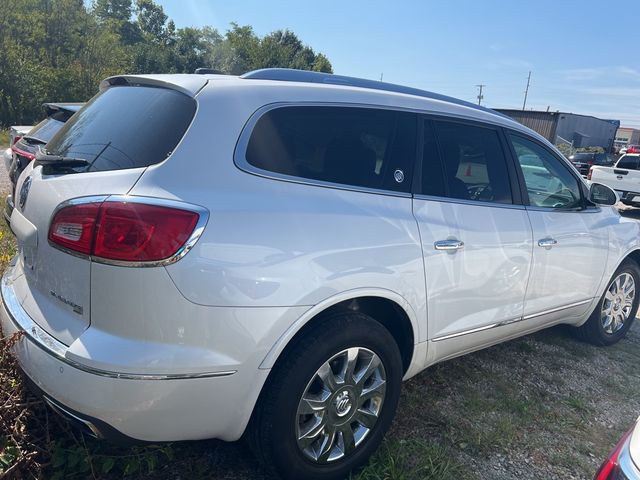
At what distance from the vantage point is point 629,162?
45.2 ft

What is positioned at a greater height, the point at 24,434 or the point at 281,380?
the point at 281,380

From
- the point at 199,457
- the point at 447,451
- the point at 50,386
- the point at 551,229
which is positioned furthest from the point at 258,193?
the point at 551,229

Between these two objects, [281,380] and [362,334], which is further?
[362,334]

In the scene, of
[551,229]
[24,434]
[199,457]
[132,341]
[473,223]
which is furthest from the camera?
[551,229]

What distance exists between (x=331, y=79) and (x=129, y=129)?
1117 mm

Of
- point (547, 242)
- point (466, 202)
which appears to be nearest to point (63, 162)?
point (466, 202)

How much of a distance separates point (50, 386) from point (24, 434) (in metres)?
0.59

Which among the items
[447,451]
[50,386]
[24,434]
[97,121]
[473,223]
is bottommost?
[447,451]

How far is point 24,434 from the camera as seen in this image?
2.38 meters

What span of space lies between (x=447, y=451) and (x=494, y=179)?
168cm

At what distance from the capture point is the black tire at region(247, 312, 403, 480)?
217cm

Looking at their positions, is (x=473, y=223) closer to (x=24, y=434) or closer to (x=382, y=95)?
(x=382, y=95)

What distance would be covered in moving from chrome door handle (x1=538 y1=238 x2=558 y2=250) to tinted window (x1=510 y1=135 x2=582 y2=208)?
256 mm

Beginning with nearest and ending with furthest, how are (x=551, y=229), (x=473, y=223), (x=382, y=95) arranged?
(x=382, y=95), (x=473, y=223), (x=551, y=229)
